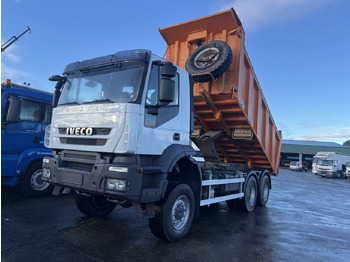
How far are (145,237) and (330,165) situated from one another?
106 ft

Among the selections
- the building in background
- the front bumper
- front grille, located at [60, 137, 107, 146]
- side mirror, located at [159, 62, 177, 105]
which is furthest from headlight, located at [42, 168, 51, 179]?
the building in background

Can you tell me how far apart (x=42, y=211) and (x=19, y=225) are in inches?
39.5

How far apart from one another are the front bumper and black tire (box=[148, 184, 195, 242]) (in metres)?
0.27

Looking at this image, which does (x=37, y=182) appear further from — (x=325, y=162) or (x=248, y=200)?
(x=325, y=162)

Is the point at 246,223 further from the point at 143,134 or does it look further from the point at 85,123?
the point at 85,123

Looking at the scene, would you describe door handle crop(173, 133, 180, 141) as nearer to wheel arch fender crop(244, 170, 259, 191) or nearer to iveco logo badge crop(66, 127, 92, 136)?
iveco logo badge crop(66, 127, 92, 136)

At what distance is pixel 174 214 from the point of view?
432cm

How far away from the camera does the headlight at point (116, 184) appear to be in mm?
3479

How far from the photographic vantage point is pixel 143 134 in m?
3.79

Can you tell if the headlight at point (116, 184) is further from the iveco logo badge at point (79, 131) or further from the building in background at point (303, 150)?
the building in background at point (303, 150)

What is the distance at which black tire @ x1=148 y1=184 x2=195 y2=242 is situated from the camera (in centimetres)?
405

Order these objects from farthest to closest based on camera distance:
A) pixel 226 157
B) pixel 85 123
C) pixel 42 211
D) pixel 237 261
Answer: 1. pixel 226 157
2. pixel 42 211
3. pixel 85 123
4. pixel 237 261

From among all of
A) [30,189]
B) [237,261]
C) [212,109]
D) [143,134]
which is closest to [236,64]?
[212,109]

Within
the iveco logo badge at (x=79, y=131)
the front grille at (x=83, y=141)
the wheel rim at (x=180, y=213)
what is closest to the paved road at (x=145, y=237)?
the wheel rim at (x=180, y=213)
